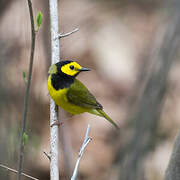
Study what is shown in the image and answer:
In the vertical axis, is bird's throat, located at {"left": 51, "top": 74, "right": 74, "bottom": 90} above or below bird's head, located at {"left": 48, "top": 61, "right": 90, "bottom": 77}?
below

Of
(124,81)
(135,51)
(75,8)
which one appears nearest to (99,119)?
(124,81)

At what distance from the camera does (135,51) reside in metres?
9.42

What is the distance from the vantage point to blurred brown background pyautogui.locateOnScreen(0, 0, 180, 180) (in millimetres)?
4348

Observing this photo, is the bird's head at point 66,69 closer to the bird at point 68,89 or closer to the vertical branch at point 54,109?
the bird at point 68,89

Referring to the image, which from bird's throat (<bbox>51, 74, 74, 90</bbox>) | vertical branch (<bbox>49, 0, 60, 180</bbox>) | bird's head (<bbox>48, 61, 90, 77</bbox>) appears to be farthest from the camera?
bird's throat (<bbox>51, 74, 74, 90</bbox>)

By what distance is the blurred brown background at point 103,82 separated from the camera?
14.3ft

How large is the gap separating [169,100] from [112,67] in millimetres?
1533

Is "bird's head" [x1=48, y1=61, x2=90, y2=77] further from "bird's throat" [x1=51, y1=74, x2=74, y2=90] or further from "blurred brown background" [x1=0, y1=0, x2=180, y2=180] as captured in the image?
"blurred brown background" [x1=0, y1=0, x2=180, y2=180]

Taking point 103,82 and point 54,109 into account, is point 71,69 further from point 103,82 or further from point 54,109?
point 103,82

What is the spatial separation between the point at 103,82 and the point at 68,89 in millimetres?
4001

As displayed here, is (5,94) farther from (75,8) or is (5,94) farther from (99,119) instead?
(75,8)

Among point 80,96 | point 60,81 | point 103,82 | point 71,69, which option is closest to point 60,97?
point 60,81

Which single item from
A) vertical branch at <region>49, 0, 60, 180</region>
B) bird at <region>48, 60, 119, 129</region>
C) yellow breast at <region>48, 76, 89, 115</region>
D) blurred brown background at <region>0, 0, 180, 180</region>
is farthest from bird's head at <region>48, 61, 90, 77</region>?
blurred brown background at <region>0, 0, 180, 180</region>

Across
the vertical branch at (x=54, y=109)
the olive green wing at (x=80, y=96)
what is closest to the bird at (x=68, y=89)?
the olive green wing at (x=80, y=96)
